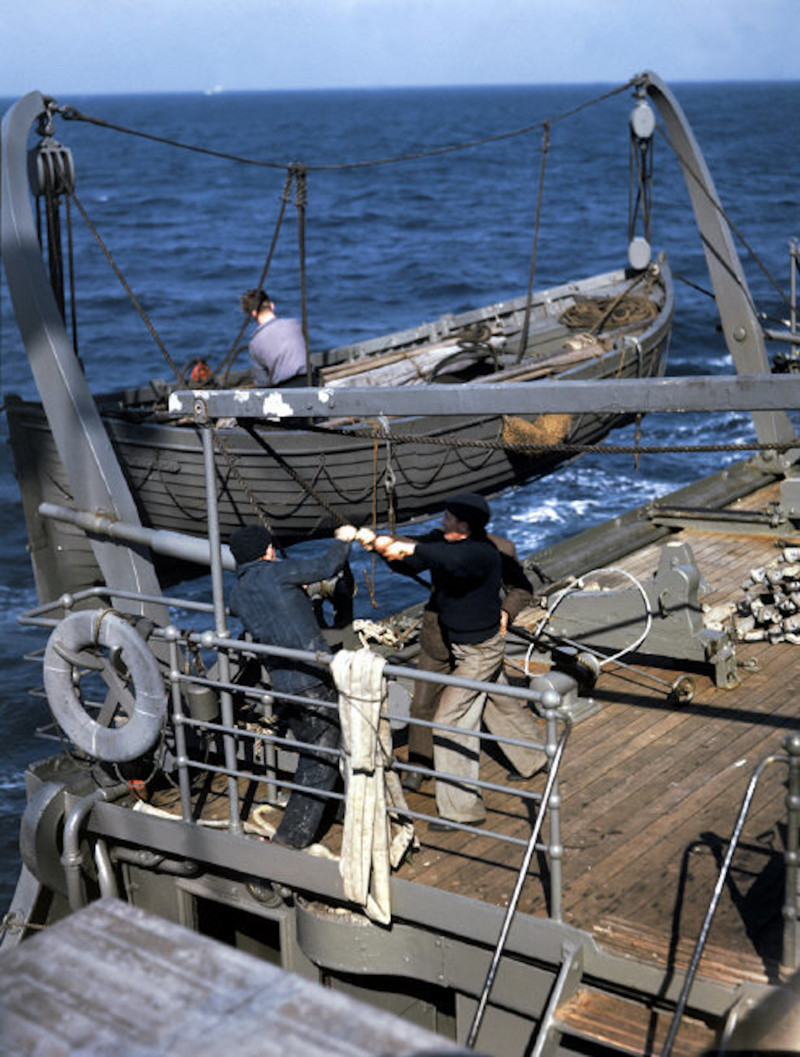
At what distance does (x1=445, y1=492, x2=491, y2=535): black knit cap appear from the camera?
27.2 ft

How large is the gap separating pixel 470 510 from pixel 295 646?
127 cm

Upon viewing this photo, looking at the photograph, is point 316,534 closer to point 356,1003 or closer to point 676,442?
point 676,442

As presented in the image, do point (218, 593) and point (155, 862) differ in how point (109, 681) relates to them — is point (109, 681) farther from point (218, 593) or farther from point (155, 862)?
point (218, 593)

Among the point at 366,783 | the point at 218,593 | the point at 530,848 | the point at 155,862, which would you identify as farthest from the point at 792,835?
the point at 155,862

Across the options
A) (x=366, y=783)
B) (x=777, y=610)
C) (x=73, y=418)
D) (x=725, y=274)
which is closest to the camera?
(x=366, y=783)

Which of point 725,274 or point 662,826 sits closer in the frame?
point 662,826

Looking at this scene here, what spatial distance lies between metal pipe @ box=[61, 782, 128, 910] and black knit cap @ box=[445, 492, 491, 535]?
115 inches

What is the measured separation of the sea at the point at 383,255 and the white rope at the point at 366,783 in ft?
7.59

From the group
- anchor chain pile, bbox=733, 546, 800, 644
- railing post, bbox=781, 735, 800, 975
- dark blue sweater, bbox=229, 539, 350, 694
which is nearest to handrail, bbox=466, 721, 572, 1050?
→ railing post, bbox=781, 735, 800, 975

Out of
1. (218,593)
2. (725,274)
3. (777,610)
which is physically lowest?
(777,610)

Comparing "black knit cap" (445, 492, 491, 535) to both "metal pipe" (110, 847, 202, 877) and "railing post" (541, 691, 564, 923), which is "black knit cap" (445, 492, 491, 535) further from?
"metal pipe" (110, 847, 202, 877)

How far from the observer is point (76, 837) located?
9.28 metres

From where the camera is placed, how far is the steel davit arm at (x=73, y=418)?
12.3m

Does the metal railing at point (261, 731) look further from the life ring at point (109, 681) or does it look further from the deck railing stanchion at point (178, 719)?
the life ring at point (109, 681)
